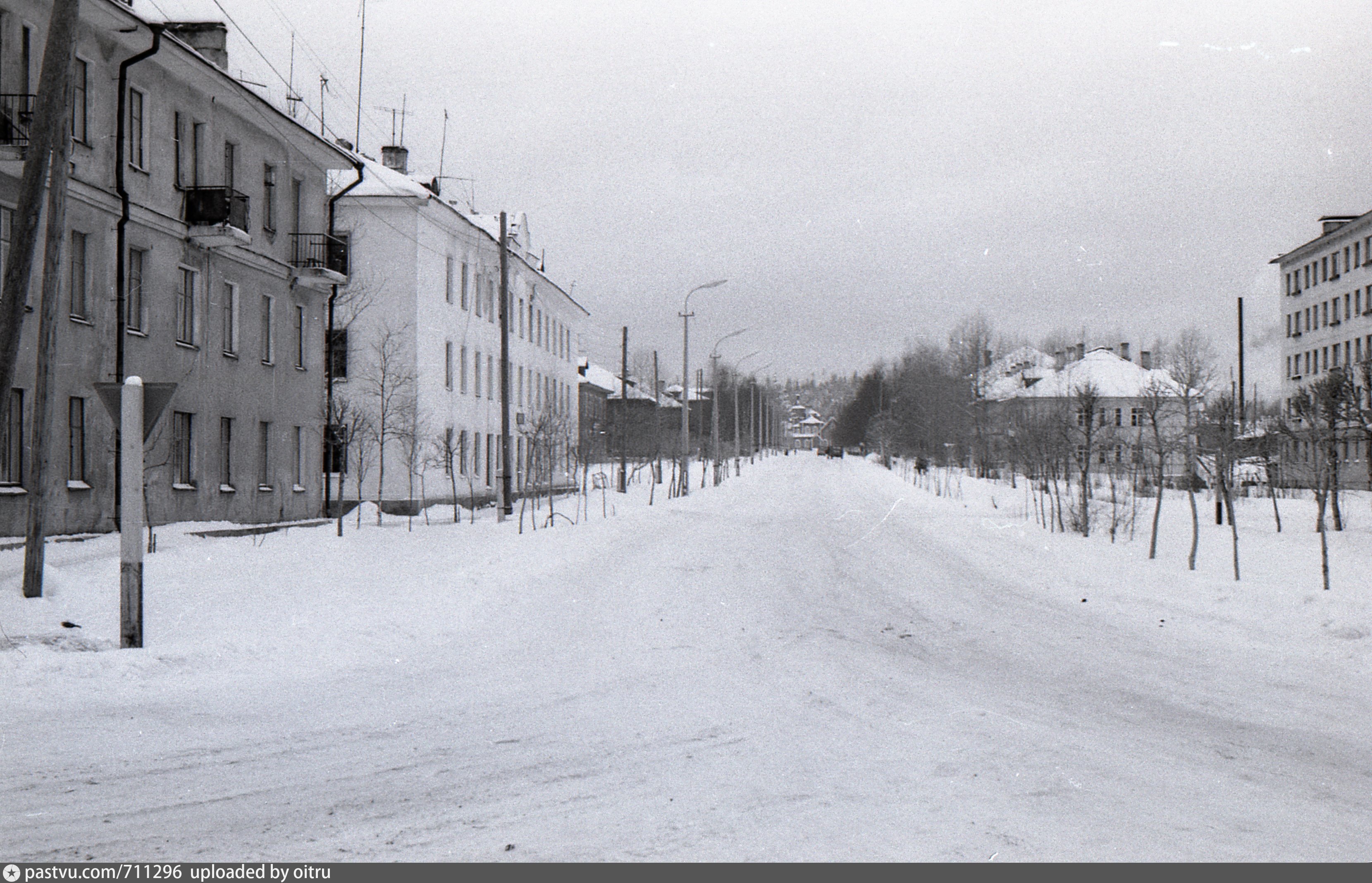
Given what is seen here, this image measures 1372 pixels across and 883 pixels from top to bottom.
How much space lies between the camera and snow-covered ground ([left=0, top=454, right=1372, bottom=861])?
515 centimetres

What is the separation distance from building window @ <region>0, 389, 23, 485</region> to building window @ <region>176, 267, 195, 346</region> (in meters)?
5.01

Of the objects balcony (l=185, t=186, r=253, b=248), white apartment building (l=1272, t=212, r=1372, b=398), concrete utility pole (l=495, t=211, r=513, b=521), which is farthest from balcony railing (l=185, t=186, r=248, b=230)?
white apartment building (l=1272, t=212, r=1372, b=398)

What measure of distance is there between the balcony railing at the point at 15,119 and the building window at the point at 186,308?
5.21m

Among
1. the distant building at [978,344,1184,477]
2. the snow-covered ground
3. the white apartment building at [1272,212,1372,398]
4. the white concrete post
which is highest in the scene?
the white apartment building at [1272,212,1372,398]

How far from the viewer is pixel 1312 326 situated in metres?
70.8

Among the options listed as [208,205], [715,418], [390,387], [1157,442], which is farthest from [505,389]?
[715,418]

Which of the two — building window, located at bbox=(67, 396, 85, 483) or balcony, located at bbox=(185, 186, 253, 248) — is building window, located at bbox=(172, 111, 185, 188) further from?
building window, located at bbox=(67, 396, 85, 483)

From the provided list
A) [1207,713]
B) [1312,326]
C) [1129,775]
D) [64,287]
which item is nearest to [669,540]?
[64,287]

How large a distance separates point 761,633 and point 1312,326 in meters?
71.4

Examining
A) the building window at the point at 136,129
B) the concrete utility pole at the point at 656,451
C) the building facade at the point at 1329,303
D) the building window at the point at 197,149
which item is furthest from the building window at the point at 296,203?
the building facade at the point at 1329,303

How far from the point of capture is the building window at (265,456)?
2589 cm

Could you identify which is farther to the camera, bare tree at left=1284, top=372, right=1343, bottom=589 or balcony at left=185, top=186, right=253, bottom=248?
balcony at left=185, top=186, right=253, bottom=248

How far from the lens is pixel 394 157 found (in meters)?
44.1

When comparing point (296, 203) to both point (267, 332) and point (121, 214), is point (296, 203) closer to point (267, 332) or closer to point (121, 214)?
point (267, 332)
